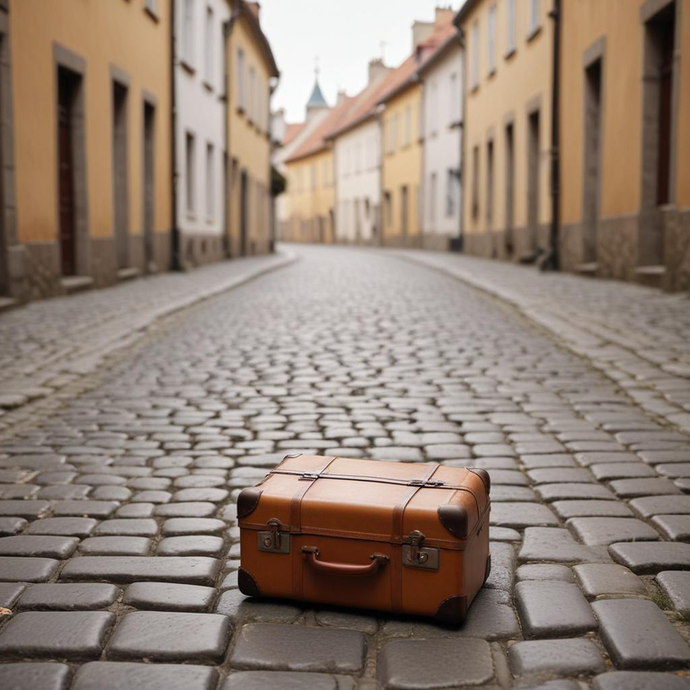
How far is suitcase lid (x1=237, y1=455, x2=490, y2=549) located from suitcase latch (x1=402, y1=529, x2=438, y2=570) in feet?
0.05

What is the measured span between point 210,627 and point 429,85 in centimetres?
3455

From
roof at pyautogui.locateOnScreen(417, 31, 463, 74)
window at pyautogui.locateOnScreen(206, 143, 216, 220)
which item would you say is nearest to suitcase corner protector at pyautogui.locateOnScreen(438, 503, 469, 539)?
window at pyautogui.locateOnScreen(206, 143, 216, 220)

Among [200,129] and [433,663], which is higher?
[200,129]

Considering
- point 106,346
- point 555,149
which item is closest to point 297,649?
point 106,346

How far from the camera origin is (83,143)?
46.3 feet

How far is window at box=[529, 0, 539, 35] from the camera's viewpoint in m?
20.5

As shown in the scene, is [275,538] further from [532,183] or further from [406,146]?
[406,146]

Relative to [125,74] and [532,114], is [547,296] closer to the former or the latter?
[125,74]

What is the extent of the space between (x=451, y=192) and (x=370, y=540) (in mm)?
29807

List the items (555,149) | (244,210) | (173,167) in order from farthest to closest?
(244,210), (173,167), (555,149)

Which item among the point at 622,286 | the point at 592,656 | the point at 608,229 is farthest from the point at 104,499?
the point at 608,229

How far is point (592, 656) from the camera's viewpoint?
7.98ft

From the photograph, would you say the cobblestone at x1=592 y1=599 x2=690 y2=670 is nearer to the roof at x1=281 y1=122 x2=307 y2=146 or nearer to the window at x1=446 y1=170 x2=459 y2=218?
the window at x1=446 y1=170 x2=459 y2=218

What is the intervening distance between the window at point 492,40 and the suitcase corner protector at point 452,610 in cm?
2393
